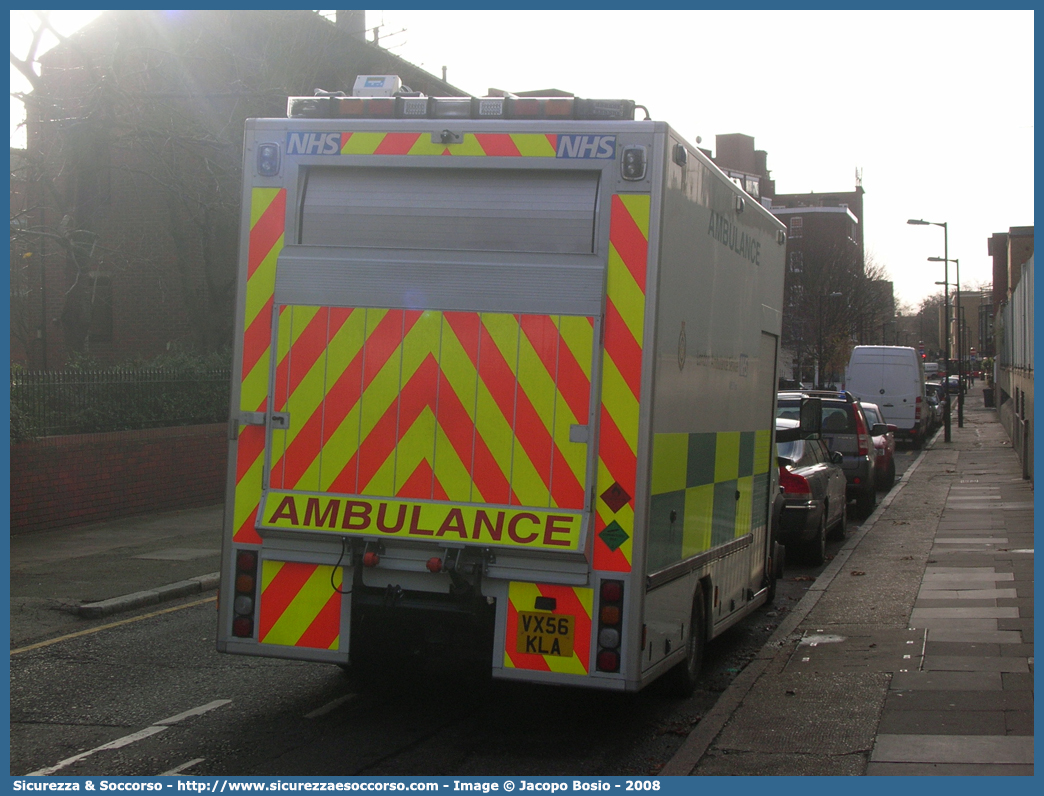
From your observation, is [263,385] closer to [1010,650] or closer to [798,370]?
[1010,650]

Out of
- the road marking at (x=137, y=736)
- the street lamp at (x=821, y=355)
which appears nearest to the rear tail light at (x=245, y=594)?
the road marking at (x=137, y=736)

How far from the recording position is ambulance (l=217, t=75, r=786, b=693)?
5543 mm

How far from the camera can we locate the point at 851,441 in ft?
59.0

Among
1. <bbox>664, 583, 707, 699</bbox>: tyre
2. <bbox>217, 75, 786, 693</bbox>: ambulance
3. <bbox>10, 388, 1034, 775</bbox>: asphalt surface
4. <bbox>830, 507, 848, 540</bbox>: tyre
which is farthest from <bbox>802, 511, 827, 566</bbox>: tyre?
<bbox>217, 75, 786, 693</bbox>: ambulance

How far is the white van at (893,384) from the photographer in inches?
1419

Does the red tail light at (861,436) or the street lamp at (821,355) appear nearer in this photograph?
the red tail light at (861,436)

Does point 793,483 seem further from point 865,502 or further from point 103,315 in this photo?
point 103,315

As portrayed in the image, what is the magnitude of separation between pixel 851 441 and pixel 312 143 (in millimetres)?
13711

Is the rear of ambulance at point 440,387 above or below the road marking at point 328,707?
above

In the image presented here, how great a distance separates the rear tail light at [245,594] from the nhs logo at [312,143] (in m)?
2.13

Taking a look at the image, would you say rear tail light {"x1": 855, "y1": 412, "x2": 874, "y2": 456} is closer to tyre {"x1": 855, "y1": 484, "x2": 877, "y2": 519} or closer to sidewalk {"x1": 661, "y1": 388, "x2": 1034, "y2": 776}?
tyre {"x1": 855, "y1": 484, "x2": 877, "y2": 519}

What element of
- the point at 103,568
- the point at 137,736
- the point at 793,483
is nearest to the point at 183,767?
the point at 137,736

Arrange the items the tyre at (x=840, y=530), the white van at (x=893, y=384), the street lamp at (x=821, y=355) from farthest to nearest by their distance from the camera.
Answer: the street lamp at (x=821, y=355), the white van at (x=893, y=384), the tyre at (x=840, y=530)

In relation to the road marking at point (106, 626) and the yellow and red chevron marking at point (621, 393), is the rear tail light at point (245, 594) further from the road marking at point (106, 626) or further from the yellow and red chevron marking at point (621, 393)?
the road marking at point (106, 626)
